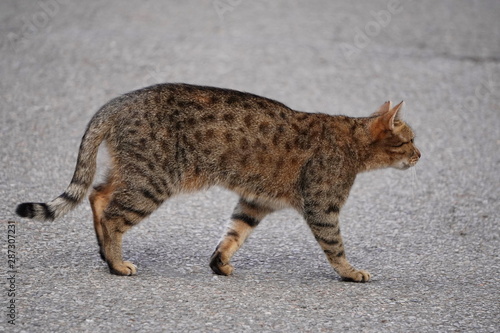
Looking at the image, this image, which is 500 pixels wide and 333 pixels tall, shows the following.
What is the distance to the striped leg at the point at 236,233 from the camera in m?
5.54

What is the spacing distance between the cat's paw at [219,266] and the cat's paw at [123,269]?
59cm

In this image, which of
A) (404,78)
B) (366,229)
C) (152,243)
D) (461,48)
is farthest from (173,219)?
(461,48)

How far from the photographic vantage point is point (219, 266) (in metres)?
5.52

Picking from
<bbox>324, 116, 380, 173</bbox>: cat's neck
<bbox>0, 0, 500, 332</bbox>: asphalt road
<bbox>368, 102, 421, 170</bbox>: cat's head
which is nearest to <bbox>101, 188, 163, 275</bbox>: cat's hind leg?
<bbox>0, 0, 500, 332</bbox>: asphalt road

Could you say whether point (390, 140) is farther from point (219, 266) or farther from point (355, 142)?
point (219, 266)

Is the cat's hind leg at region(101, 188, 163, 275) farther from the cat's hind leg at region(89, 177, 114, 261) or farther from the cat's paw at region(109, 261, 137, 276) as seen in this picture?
the cat's hind leg at region(89, 177, 114, 261)

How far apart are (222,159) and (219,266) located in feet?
2.63

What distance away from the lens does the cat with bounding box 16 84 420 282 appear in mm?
5246

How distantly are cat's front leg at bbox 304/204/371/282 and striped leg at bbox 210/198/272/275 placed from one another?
486mm

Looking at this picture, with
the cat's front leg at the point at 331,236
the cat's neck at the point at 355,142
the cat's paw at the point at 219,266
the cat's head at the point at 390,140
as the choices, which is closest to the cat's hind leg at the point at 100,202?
the cat's paw at the point at 219,266

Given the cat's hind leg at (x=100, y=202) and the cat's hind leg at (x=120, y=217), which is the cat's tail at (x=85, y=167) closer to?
the cat's hind leg at (x=100, y=202)

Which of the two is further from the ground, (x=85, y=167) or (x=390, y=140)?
(x=390, y=140)

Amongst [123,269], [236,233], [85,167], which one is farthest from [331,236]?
[85,167]

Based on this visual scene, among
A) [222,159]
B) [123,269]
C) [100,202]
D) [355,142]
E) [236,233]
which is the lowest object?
[123,269]
